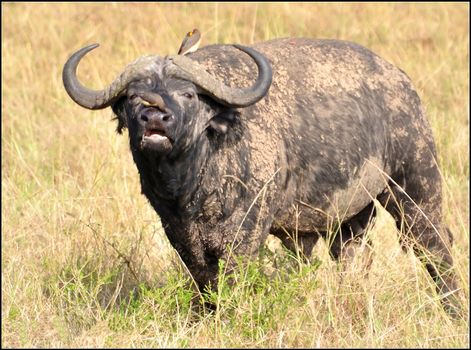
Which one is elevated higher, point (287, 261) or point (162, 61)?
point (162, 61)

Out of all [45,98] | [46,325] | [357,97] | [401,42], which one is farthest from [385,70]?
[401,42]

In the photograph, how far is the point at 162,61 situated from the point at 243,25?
24.8ft

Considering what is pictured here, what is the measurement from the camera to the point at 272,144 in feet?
20.4

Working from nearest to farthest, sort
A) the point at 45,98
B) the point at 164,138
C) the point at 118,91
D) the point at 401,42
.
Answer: the point at 164,138 → the point at 118,91 → the point at 45,98 → the point at 401,42

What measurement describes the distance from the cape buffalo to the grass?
262 millimetres

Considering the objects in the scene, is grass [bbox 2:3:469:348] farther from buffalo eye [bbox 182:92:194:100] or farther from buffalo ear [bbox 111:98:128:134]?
buffalo eye [bbox 182:92:194:100]

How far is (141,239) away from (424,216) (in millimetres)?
1866

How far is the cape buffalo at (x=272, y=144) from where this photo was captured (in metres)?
5.79

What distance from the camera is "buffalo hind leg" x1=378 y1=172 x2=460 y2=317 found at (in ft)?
23.5

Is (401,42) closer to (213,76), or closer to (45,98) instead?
(45,98)

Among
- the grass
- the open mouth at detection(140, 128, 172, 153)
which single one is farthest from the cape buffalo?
the grass

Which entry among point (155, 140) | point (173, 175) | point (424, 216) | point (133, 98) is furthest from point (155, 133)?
point (424, 216)

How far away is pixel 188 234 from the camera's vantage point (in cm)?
Answer: 603

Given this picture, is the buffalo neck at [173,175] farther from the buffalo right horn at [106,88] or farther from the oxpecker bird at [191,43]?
the oxpecker bird at [191,43]
